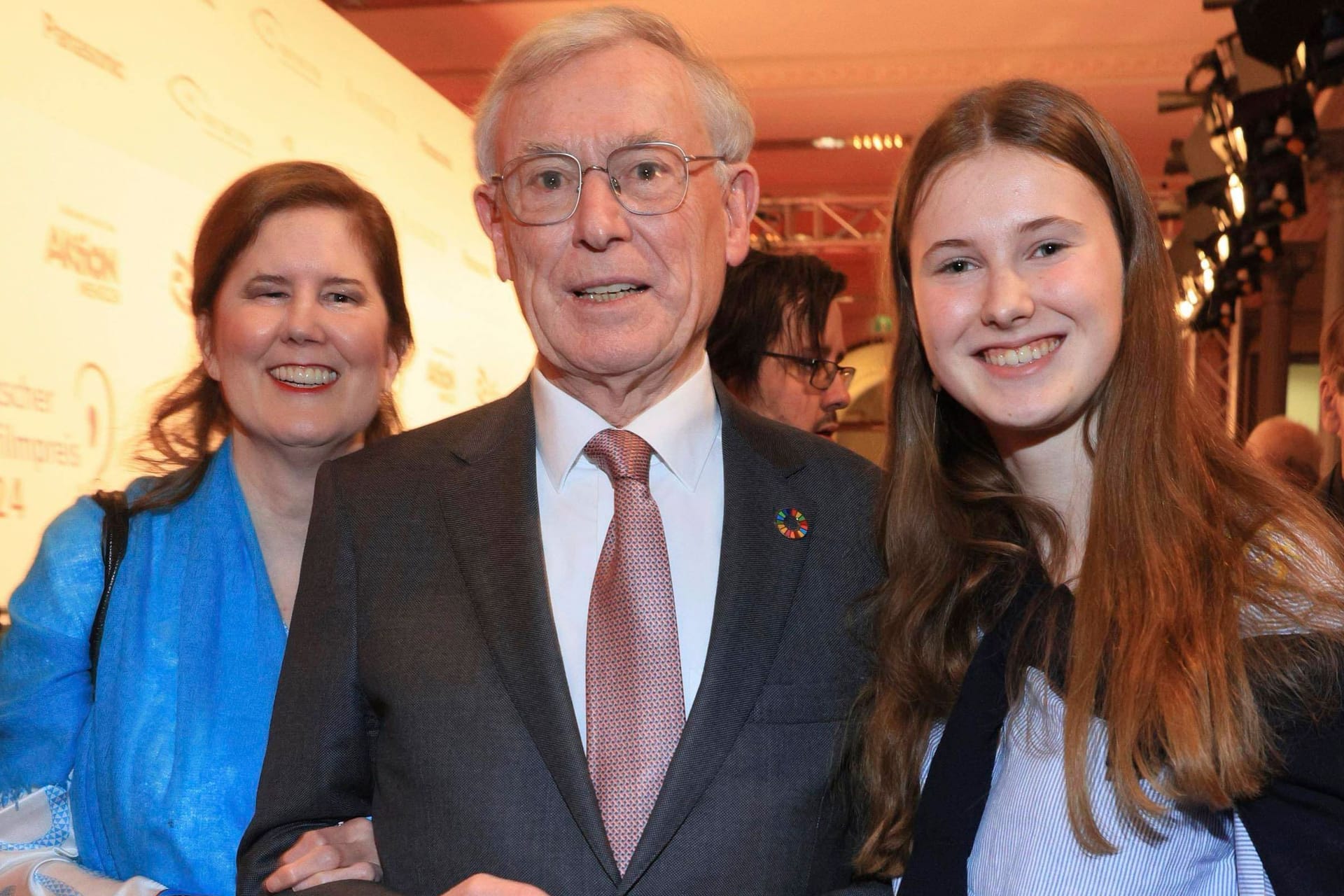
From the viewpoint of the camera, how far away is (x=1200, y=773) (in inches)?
58.0

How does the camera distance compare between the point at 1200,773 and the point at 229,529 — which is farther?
the point at 229,529

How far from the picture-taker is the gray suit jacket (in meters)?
1.61

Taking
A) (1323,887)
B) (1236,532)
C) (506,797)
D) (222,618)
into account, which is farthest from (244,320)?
(1323,887)

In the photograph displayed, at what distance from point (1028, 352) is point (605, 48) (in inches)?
29.1

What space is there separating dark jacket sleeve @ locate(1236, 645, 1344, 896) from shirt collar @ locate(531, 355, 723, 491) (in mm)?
819

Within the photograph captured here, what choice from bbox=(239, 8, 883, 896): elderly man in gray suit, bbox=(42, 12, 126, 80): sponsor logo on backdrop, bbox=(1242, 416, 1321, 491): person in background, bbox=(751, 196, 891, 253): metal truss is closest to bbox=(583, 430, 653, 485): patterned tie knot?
bbox=(239, 8, 883, 896): elderly man in gray suit

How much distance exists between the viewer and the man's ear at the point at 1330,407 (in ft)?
13.2

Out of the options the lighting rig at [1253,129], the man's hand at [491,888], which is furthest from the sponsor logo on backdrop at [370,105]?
the man's hand at [491,888]

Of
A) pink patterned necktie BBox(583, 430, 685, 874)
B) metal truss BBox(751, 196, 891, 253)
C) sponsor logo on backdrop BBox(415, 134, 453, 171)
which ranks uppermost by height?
metal truss BBox(751, 196, 891, 253)

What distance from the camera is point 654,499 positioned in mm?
1849

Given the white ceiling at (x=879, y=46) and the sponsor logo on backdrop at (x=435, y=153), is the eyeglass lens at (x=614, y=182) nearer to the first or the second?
the sponsor logo on backdrop at (x=435, y=153)

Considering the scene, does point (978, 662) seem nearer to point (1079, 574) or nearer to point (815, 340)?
point (1079, 574)

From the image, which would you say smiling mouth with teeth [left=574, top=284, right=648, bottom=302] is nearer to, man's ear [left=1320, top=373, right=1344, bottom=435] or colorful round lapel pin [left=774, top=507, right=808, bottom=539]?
colorful round lapel pin [left=774, top=507, right=808, bottom=539]

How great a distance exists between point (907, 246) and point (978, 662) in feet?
2.01
